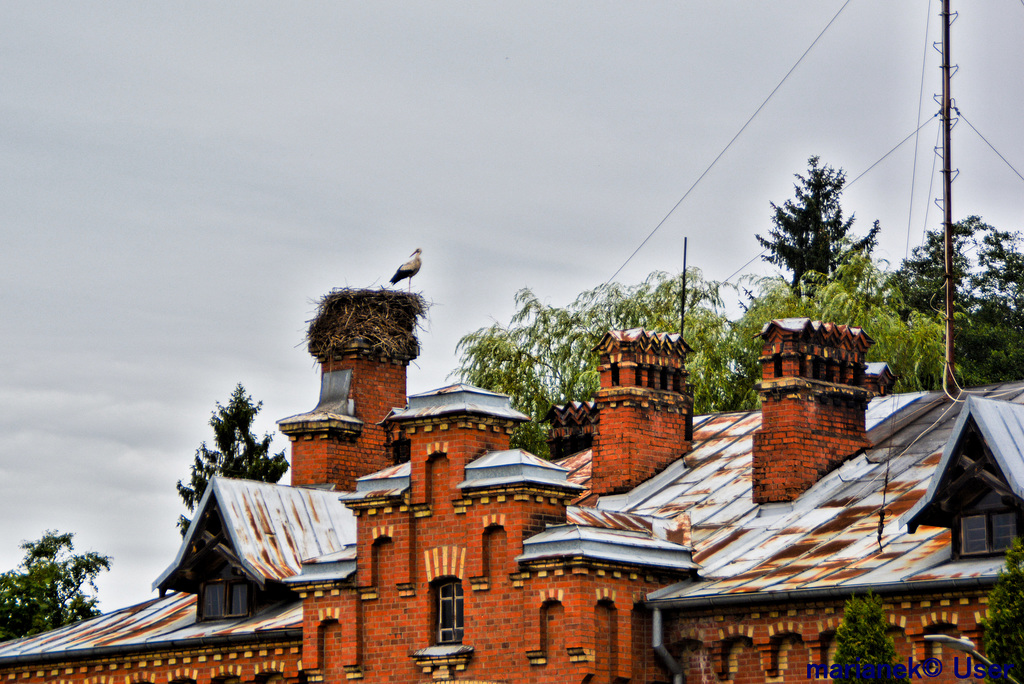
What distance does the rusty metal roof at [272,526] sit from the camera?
2505 centimetres

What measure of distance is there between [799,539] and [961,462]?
125 inches

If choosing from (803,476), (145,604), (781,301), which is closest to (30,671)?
(145,604)

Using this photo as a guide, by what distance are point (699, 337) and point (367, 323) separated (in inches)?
526

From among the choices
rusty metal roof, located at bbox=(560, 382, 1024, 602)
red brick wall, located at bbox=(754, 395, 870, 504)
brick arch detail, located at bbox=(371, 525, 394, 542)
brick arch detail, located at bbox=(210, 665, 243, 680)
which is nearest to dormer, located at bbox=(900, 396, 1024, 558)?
rusty metal roof, located at bbox=(560, 382, 1024, 602)

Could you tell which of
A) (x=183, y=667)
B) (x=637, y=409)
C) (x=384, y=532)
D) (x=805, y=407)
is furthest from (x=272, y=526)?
(x=805, y=407)

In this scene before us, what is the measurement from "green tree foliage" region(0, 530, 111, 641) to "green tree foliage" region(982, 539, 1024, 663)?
68.3ft

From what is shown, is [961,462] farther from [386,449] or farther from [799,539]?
[386,449]

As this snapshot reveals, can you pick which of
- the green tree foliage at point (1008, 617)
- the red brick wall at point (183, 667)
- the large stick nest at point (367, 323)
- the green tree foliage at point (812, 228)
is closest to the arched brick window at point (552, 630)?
the red brick wall at point (183, 667)

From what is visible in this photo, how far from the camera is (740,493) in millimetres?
24031

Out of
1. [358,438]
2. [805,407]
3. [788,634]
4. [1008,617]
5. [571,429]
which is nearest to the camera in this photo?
[1008,617]

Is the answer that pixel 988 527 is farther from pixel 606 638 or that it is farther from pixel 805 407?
pixel 805 407

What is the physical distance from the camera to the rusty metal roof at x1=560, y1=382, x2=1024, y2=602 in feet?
63.4

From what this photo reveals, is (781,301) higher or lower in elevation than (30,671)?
higher

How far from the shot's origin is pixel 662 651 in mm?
20656
